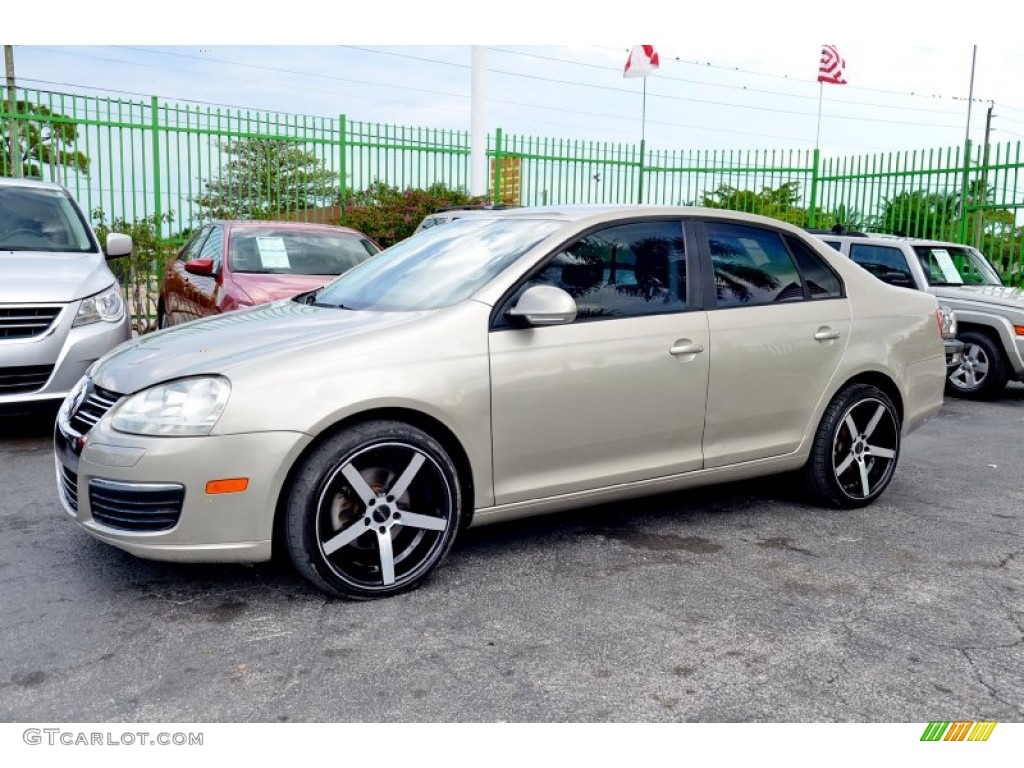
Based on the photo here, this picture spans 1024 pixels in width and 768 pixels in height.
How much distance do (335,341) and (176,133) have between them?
10261 mm

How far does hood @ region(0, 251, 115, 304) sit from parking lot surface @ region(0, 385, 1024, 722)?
5.94ft

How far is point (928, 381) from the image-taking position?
211 inches

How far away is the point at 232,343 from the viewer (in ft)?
12.4

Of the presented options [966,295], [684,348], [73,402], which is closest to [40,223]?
[73,402]

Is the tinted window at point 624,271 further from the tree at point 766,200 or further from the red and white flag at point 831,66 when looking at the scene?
the red and white flag at point 831,66

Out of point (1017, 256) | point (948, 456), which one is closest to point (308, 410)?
point (948, 456)

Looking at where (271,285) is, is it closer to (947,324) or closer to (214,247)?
(214,247)

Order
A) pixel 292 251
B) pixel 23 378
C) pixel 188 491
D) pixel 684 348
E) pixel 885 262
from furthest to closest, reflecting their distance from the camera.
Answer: pixel 885 262
pixel 292 251
pixel 23 378
pixel 684 348
pixel 188 491

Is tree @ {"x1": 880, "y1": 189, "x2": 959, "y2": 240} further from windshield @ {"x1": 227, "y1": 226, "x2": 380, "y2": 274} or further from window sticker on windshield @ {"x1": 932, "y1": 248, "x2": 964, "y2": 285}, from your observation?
windshield @ {"x1": 227, "y1": 226, "x2": 380, "y2": 274}

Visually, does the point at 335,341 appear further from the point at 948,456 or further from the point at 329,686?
the point at 948,456

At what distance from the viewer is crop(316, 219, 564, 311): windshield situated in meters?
4.16

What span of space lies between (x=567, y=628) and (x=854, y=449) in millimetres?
2333

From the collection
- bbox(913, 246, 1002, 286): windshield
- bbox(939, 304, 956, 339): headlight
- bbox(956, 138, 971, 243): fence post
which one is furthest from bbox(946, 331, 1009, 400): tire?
bbox(956, 138, 971, 243): fence post

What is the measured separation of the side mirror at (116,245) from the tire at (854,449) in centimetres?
533
